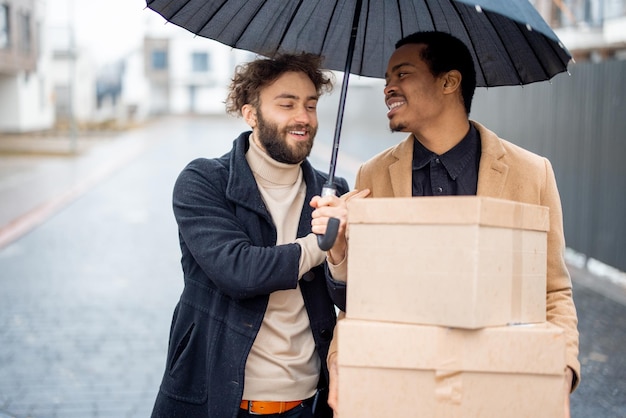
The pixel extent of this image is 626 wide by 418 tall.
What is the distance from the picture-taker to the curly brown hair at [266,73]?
3014 mm

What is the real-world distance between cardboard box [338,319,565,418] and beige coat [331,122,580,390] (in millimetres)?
473

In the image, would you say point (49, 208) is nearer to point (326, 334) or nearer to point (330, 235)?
point (326, 334)

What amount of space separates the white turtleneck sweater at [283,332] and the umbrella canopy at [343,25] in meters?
0.51

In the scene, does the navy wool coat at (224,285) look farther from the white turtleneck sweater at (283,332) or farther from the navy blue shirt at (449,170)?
the navy blue shirt at (449,170)

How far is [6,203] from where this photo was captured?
16.3 m

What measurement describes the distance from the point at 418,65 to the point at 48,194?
52.3 ft

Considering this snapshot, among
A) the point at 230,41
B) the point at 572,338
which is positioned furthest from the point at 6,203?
the point at 572,338

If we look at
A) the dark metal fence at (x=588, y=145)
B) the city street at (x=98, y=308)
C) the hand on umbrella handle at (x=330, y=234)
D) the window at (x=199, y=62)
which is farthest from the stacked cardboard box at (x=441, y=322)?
the window at (x=199, y=62)

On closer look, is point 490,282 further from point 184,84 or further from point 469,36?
point 184,84

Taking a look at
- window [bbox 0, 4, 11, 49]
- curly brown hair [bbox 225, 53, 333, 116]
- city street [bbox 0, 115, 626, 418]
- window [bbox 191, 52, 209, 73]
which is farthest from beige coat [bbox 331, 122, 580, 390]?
window [bbox 191, 52, 209, 73]

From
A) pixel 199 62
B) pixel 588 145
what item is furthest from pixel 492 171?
pixel 199 62

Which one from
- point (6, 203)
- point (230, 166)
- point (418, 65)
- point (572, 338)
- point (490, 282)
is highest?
point (418, 65)

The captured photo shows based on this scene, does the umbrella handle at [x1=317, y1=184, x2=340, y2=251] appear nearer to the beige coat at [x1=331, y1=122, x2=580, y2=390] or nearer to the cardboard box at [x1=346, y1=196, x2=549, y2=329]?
the cardboard box at [x1=346, y1=196, x2=549, y2=329]

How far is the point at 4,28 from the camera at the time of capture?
3753 centimetres
